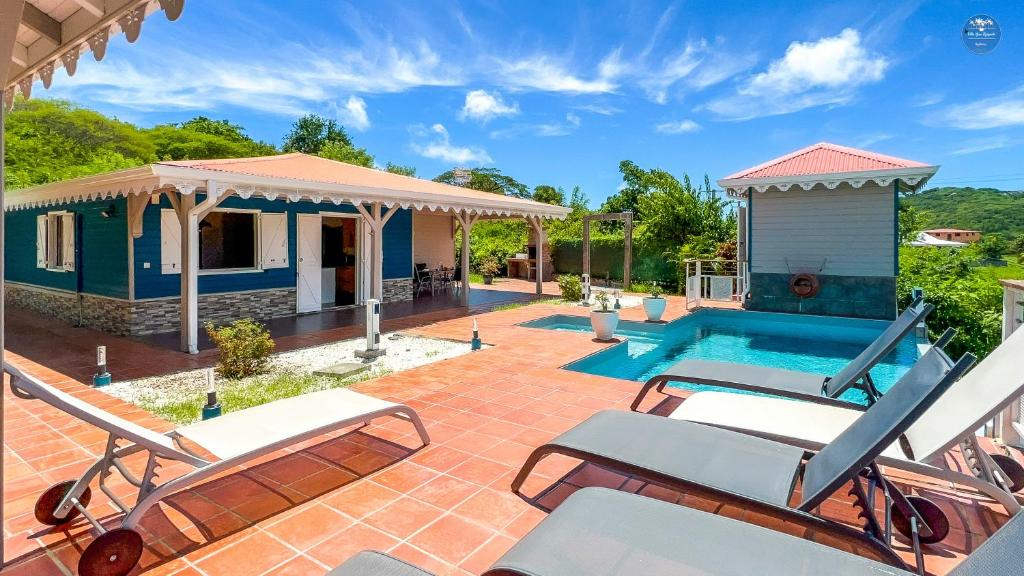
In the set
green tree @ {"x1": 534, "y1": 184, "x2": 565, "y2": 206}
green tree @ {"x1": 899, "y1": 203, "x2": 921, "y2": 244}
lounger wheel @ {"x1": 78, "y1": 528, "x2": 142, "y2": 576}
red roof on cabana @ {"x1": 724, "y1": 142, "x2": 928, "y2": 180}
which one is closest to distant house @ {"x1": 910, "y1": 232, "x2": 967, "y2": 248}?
green tree @ {"x1": 899, "y1": 203, "x2": 921, "y2": 244}

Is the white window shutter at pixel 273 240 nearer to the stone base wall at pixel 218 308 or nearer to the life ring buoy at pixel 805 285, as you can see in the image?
the stone base wall at pixel 218 308

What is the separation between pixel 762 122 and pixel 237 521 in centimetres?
4464

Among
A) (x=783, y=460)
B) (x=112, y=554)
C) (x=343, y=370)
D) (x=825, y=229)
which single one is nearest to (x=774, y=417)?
(x=783, y=460)

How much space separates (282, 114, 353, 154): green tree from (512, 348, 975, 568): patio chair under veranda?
43.8 meters

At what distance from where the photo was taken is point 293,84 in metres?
40.9

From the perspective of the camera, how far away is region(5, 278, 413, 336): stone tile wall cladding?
873 cm

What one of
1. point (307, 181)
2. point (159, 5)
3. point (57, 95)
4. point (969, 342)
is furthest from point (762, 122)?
point (57, 95)

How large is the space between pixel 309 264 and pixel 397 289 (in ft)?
9.38

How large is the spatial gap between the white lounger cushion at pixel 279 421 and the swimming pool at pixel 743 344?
330 cm

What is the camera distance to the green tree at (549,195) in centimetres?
3591

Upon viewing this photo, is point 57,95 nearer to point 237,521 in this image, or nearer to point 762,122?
point 237,521

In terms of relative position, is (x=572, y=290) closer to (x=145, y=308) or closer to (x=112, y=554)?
(x=145, y=308)

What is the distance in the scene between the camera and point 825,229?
11.5 m

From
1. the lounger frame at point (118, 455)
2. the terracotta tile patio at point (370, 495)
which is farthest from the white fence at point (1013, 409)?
the lounger frame at point (118, 455)
